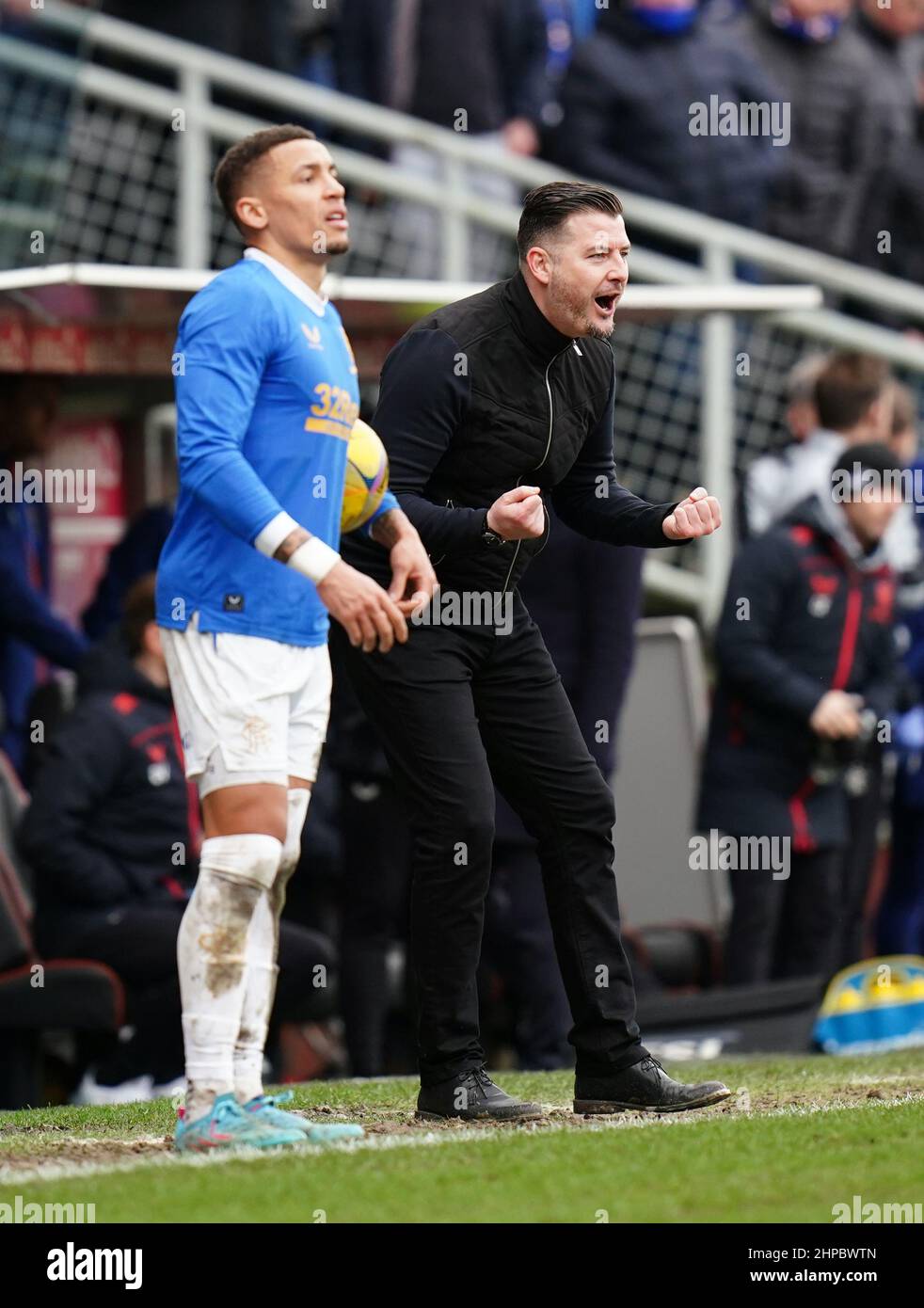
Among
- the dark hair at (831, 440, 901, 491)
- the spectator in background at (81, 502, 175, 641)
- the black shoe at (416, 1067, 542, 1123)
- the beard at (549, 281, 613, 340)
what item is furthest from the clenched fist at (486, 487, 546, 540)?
the spectator in background at (81, 502, 175, 641)

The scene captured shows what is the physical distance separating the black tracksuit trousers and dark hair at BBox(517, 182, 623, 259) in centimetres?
95

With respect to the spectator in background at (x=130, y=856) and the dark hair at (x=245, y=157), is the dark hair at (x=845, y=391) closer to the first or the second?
the spectator in background at (x=130, y=856)

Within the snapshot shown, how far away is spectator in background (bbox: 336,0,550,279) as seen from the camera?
14062mm

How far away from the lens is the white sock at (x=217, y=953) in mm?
6051

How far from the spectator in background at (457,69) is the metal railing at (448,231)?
9cm

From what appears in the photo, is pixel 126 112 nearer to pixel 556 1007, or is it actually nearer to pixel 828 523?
pixel 828 523

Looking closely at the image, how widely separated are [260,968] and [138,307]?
188 inches

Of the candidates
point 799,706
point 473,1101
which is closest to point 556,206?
point 473,1101

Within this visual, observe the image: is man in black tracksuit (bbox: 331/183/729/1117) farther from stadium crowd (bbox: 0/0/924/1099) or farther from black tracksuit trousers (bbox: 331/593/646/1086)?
stadium crowd (bbox: 0/0/924/1099)

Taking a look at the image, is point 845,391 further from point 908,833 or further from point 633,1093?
point 633,1093

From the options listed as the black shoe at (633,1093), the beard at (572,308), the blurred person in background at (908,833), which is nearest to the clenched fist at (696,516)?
the beard at (572,308)

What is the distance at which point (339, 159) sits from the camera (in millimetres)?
13516

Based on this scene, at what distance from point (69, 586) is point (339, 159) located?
2.65 metres
